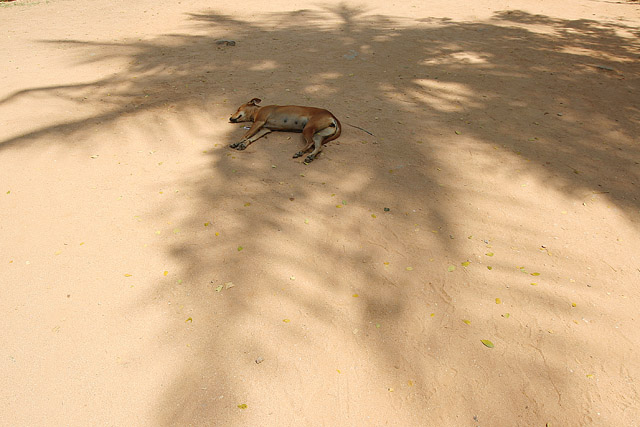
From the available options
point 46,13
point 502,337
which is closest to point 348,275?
point 502,337

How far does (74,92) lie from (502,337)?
7.02 meters

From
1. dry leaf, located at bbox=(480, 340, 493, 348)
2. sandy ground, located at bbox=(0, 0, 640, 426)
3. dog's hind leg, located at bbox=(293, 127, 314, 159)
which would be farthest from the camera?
dog's hind leg, located at bbox=(293, 127, 314, 159)

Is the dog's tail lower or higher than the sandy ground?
higher

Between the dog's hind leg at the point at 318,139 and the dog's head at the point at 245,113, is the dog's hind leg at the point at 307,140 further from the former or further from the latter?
the dog's head at the point at 245,113

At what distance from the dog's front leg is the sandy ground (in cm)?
11

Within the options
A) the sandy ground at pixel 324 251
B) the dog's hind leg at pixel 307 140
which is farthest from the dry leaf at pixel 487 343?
the dog's hind leg at pixel 307 140

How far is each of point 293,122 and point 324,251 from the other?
2427 millimetres

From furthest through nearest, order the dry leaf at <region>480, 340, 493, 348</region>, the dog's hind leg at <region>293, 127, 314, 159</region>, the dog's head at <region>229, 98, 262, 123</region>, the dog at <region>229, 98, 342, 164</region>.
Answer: the dog's head at <region>229, 98, 262, 123</region> → the dog at <region>229, 98, 342, 164</region> → the dog's hind leg at <region>293, 127, 314, 159</region> → the dry leaf at <region>480, 340, 493, 348</region>

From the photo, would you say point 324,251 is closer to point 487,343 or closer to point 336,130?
point 487,343

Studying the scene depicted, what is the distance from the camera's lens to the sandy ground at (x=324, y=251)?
257 cm

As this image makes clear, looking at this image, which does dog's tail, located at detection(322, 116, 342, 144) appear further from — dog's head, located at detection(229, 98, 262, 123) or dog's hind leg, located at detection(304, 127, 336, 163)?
dog's head, located at detection(229, 98, 262, 123)

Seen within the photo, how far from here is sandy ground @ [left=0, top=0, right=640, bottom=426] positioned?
2.57 meters

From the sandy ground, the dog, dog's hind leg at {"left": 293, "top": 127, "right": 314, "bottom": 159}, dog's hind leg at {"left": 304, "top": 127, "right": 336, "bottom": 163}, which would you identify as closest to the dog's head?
the dog

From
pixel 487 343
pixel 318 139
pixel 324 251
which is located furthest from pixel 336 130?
pixel 487 343
